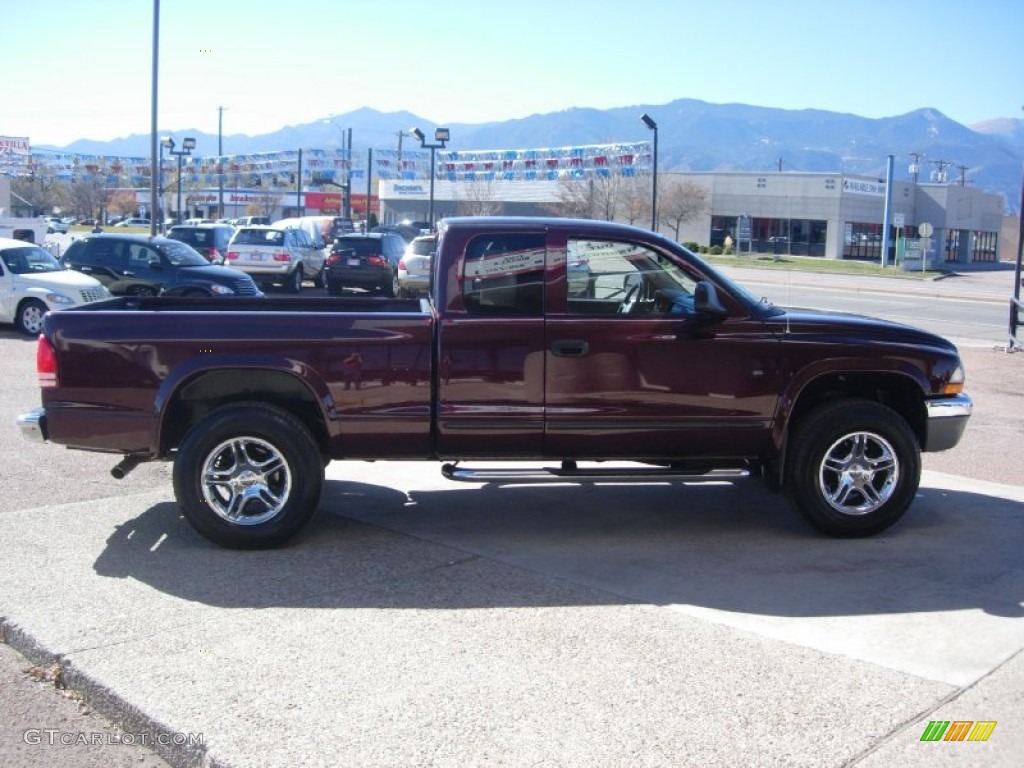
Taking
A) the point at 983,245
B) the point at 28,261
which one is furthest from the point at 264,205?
the point at 28,261

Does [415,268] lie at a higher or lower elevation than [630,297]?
higher

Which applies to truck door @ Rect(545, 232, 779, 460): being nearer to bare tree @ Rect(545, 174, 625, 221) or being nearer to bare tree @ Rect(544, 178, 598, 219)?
bare tree @ Rect(544, 178, 598, 219)

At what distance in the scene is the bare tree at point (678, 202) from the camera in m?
65.1

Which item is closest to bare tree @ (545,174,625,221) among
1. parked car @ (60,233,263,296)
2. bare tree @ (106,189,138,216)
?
parked car @ (60,233,263,296)

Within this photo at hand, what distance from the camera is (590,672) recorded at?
4641 millimetres

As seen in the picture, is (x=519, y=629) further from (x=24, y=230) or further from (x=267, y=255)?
(x=24, y=230)

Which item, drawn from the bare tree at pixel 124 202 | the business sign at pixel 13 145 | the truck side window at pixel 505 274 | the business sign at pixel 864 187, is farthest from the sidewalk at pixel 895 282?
the bare tree at pixel 124 202

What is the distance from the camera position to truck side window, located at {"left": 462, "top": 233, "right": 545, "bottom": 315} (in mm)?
6527

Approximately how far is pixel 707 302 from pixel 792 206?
2703 inches

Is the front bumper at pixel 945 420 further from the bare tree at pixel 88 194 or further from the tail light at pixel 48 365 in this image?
the bare tree at pixel 88 194

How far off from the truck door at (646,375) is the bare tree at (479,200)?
51.9 m

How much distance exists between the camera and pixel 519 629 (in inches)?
203

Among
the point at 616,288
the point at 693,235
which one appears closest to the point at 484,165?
the point at 693,235

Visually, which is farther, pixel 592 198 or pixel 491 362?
pixel 592 198
